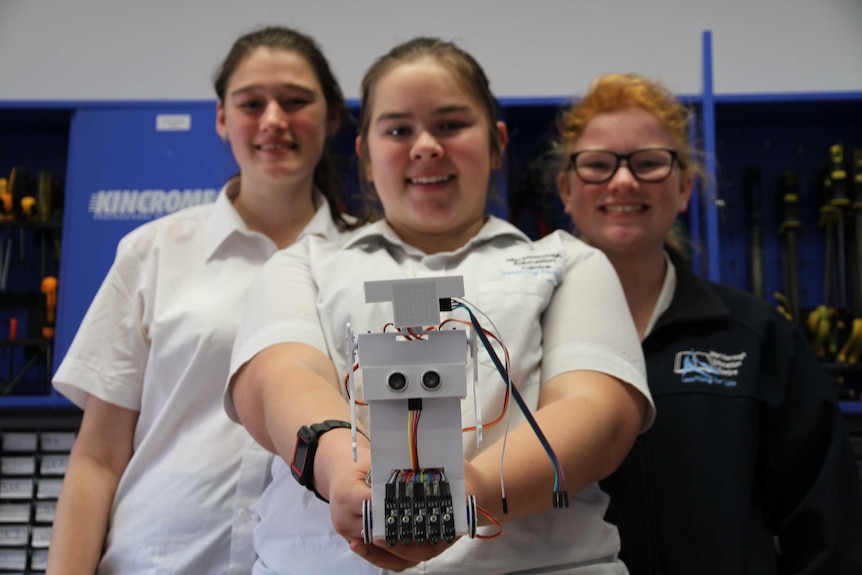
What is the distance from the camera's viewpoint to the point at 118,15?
3.52 m

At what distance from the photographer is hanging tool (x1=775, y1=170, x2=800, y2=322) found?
8.56 feet

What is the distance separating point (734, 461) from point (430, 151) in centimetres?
87

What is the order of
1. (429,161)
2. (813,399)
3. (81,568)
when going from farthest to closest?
(813,399), (81,568), (429,161)

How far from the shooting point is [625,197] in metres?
1.70

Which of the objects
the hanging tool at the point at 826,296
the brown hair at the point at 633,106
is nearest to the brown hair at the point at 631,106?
the brown hair at the point at 633,106

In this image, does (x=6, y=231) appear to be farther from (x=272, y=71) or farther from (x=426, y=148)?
(x=426, y=148)

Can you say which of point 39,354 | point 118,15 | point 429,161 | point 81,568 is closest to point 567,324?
point 429,161

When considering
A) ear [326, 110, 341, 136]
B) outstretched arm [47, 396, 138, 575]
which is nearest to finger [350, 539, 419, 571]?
→ outstretched arm [47, 396, 138, 575]

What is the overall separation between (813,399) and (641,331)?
0.37 metres

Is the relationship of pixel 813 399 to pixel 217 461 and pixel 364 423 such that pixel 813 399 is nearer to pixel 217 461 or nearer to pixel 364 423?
pixel 364 423

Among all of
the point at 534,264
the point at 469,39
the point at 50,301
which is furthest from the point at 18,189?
the point at 534,264

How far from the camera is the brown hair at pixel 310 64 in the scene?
5.64 feet

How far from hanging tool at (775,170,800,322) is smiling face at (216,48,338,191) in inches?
68.1

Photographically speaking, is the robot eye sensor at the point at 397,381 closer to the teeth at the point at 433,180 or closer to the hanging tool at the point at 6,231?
the teeth at the point at 433,180
